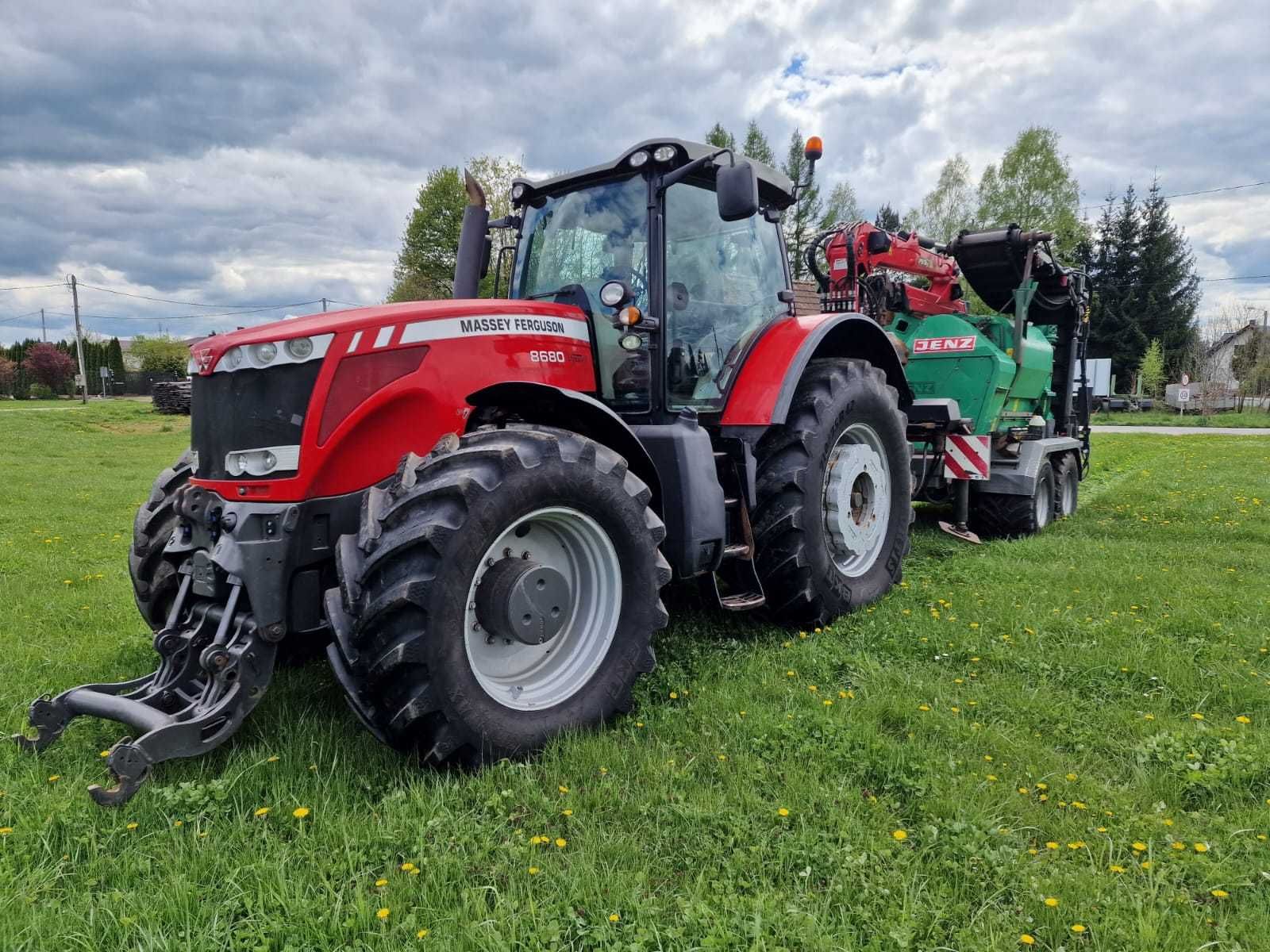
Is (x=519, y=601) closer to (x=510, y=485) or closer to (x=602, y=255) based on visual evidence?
(x=510, y=485)

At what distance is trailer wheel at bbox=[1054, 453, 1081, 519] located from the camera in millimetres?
8125

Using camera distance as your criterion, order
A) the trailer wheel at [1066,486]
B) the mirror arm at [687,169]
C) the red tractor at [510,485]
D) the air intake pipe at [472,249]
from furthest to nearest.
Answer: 1. the trailer wheel at [1066,486]
2. the air intake pipe at [472,249]
3. the mirror arm at [687,169]
4. the red tractor at [510,485]

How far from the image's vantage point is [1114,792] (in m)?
2.70

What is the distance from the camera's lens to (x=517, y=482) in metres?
2.83

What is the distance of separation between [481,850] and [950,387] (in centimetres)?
615

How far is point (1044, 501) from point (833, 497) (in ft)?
13.6

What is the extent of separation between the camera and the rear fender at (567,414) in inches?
132

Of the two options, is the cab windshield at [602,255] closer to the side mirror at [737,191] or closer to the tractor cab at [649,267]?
the tractor cab at [649,267]

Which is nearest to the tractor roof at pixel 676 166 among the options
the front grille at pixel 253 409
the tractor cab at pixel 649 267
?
the tractor cab at pixel 649 267

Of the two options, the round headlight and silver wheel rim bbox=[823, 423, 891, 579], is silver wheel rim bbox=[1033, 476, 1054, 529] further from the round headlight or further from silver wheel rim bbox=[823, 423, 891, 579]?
the round headlight

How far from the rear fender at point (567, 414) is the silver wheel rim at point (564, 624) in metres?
0.45

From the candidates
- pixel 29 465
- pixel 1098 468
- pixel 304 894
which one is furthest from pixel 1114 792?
pixel 29 465

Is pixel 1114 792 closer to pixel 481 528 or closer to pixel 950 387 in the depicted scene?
pixel 481 528

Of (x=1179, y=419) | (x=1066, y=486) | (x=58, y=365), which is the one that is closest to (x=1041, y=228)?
(x=1179, y=419)
